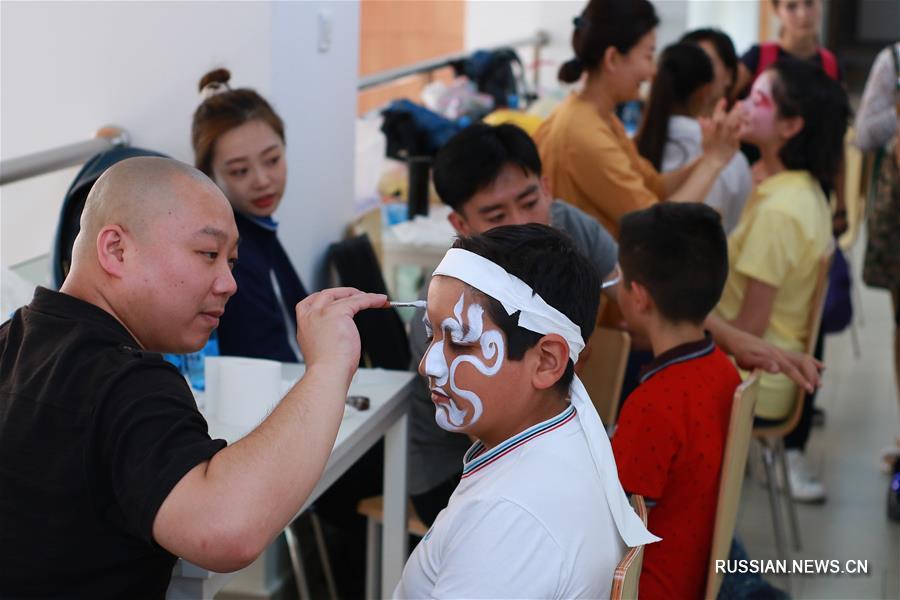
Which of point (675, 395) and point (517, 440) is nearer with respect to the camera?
point (517, 440)

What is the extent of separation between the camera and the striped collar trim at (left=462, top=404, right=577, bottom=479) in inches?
54.4

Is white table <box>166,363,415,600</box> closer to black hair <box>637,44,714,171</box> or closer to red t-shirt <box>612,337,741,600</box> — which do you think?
red t-shirt <box>612,337,741,600</box>

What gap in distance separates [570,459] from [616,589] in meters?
0.19

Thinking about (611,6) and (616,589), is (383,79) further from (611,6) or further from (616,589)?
(616,589)

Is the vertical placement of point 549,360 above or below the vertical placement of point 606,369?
above

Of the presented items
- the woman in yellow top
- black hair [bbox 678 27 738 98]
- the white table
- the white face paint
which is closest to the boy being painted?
the white face paint

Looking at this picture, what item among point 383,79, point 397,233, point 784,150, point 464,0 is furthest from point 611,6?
point 464,0

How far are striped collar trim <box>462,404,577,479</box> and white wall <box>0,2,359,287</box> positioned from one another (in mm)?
1427

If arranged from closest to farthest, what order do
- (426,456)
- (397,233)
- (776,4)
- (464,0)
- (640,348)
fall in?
(426,456)
(640,348)
(397,233)
(776,4)
(464,0)

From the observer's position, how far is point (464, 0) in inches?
294

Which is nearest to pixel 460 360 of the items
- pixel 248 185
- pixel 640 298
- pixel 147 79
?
pixel 640 298

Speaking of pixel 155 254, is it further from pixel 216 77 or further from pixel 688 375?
pixel 216 77

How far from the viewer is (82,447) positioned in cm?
121

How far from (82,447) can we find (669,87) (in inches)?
117
